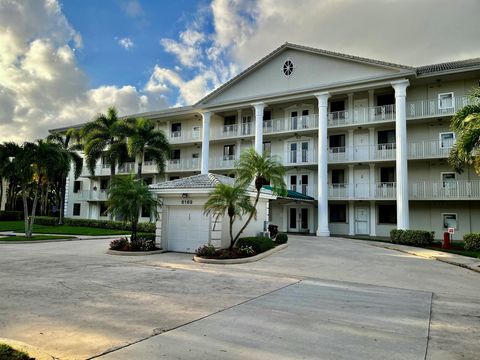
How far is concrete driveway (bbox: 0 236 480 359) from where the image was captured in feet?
17.2

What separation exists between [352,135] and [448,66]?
26.3ft

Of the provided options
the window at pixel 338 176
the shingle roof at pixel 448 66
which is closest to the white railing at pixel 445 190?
the window at pixel 338 176

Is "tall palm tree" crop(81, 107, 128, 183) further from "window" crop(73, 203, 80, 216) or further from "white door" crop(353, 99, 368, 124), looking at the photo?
"white door" crop(353, 99, 368, 124)

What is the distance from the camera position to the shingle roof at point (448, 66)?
967 inches

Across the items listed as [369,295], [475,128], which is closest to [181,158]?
[475,128]

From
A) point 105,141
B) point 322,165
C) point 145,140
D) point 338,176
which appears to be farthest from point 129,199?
point 105,141

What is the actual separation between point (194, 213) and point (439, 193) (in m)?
17.8

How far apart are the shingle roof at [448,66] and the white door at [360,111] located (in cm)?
447

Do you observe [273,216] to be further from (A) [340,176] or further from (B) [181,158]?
(B) [181,158]

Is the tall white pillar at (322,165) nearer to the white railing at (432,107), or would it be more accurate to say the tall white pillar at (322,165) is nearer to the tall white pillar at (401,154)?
the tall white pillar at (401,154)

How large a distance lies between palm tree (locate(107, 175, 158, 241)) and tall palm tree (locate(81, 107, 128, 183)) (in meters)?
16.4

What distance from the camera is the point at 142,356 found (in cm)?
476

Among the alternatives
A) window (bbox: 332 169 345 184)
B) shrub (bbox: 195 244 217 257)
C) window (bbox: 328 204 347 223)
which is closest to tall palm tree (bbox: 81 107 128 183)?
window (bbox: 332 169 345 184)

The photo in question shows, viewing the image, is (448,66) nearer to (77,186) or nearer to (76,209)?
(77,186)
